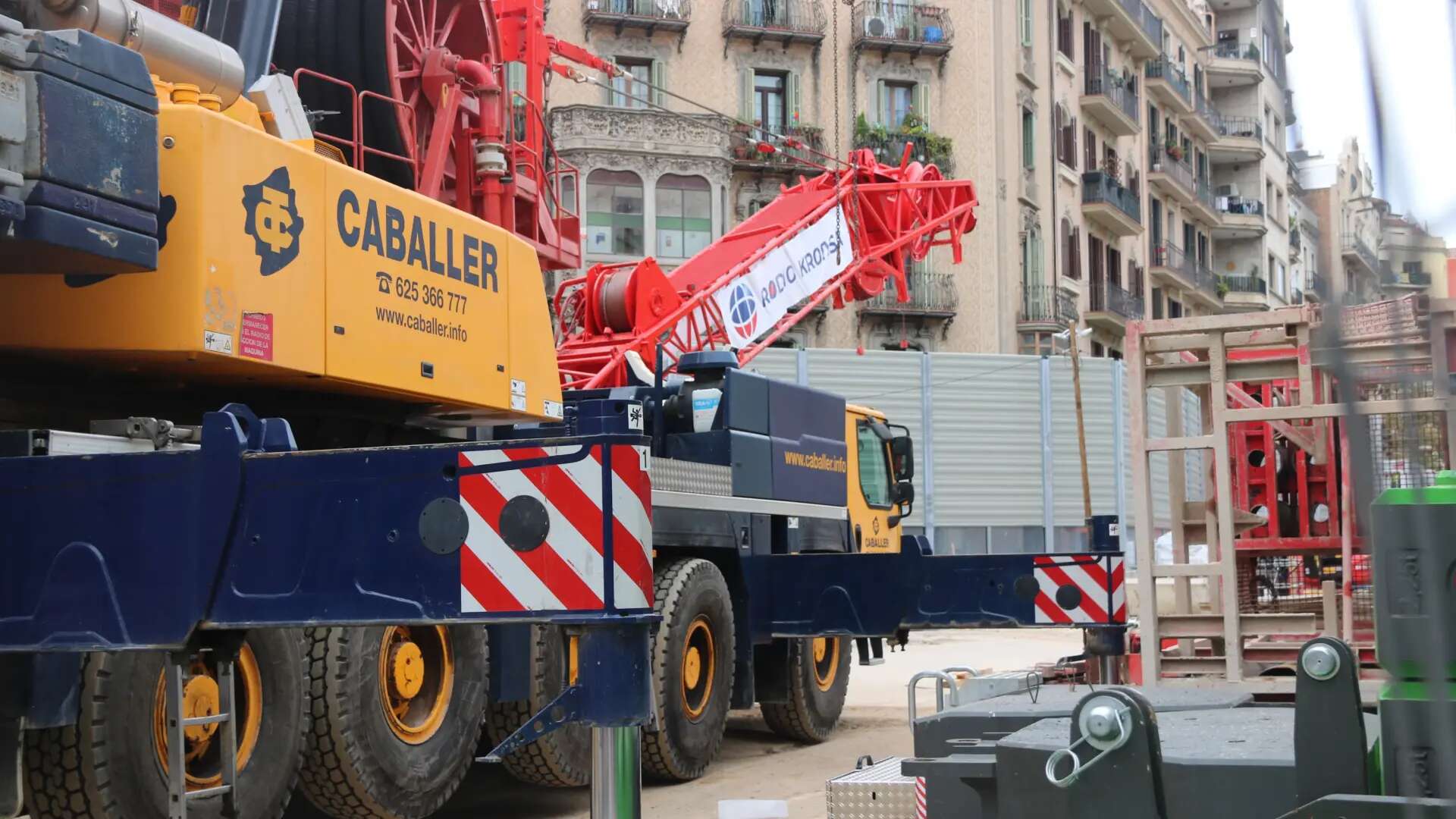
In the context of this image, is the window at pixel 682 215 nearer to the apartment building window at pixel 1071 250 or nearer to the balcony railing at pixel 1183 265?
the apartment building window at pixel 1071 250

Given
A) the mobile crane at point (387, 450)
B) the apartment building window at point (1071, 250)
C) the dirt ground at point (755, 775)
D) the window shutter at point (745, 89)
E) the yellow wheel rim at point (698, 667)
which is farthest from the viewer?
the apartment building window at point (1071, 250)

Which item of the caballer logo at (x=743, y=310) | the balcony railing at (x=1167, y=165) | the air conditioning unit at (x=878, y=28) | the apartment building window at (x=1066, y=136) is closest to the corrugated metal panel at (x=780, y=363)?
the air conditioning unit at (x=878, y=28)

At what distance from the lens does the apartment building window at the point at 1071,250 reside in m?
47.7

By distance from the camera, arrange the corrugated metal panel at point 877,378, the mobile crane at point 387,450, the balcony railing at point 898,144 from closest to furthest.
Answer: the mobile crane at point 387,450 → the corrugated metal panel at point 877,378 → the balcony railing at point 898,144

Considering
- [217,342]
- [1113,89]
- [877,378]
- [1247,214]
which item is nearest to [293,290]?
[217,342]

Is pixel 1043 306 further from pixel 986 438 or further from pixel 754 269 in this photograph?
pixel 754 269

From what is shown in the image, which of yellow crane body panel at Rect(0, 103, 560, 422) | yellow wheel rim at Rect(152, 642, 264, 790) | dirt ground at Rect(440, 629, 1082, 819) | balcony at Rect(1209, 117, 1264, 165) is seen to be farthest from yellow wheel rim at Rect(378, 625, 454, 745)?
balcony at Rect(1209, 117, 1264, 165)

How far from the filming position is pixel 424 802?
8125mm

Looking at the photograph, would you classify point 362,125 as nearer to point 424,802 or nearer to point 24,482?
point 424,802

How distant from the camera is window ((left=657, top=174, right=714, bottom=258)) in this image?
1642 inches

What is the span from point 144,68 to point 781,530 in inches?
291

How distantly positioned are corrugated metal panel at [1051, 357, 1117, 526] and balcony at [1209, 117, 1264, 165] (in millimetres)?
29255

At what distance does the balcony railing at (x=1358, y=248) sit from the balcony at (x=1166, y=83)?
50496 mm

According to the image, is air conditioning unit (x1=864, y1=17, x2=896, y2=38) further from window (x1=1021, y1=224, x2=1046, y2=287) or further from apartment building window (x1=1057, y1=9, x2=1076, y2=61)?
window (x1=1021, y1=224, x2=1046, y2=287)
